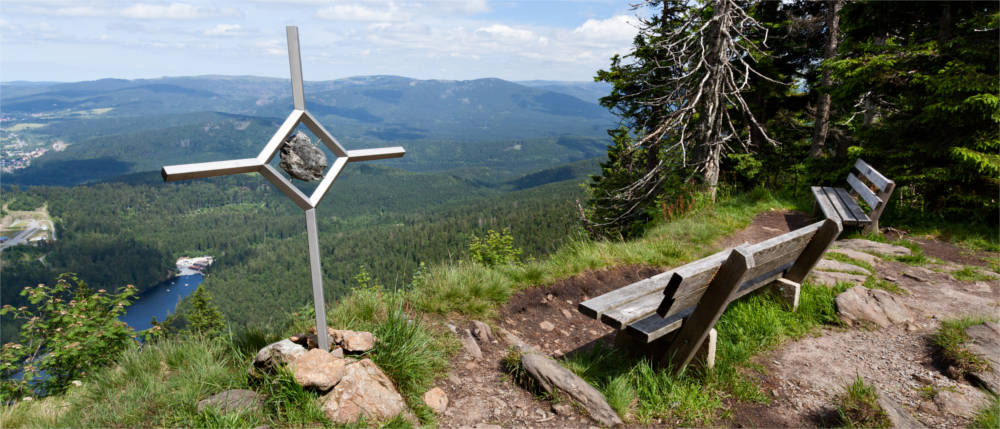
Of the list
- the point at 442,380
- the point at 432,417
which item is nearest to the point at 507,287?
the point at 442,380

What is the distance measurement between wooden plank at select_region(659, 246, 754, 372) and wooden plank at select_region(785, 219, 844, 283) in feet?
4.89

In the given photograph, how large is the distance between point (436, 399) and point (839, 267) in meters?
4.75

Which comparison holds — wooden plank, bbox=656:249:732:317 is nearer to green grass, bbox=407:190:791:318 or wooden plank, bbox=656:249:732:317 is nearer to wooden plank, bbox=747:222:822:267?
wooden plank, bbox=747:222:822:267

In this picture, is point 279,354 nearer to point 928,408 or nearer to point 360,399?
point 360,399

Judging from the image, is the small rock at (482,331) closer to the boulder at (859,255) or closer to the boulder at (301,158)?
the boulder at (301,158)

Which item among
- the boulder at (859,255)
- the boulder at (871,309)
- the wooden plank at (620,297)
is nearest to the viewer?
the wooden plank at (620,297)

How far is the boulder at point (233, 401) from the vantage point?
2.25 meters

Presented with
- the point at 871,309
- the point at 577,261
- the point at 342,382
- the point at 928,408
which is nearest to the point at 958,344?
the point at 871,309

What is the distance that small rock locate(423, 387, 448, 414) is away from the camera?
261cm

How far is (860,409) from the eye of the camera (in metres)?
2.39

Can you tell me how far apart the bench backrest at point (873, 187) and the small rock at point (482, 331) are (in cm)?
564

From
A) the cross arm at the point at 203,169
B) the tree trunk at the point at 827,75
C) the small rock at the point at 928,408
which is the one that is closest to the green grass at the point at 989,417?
the small rock at the point at 928,408

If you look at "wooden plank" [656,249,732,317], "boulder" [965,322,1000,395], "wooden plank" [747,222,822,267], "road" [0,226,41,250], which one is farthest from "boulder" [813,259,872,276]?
"road" [0,226,41,250]

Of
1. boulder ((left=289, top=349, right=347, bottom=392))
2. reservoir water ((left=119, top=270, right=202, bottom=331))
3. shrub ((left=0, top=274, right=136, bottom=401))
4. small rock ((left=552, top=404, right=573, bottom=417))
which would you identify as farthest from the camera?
reservoir water ((left=119, top=270, right=202, bottom=331))
